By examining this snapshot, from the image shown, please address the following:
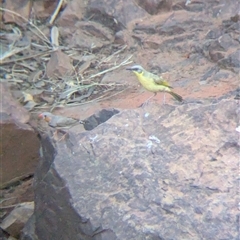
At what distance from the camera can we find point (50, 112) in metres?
6.89

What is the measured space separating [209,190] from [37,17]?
17.2 ft

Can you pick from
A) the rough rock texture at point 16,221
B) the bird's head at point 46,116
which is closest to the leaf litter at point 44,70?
the bird's head at point 46,116

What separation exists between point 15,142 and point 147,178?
8.25ft

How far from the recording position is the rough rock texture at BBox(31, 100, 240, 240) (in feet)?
12.3

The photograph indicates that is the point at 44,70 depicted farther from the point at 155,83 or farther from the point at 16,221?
the point at 16,221

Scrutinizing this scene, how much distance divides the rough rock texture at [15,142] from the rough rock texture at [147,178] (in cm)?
120

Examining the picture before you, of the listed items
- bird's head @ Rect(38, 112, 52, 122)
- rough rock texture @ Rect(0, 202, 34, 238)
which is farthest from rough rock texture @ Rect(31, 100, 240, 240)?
bird's head @ Rect(38, 112, 52, 122)

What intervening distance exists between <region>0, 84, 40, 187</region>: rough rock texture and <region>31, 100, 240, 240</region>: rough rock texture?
1.20m

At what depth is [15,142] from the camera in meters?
6.20

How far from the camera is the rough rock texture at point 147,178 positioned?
3752mm

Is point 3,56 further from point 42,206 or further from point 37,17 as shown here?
point 42,206

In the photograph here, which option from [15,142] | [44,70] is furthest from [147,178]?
[44,70]

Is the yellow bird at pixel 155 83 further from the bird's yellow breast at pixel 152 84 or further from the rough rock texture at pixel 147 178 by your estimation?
the rough rock texture at pixel 147 178

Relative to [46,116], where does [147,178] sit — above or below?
above
